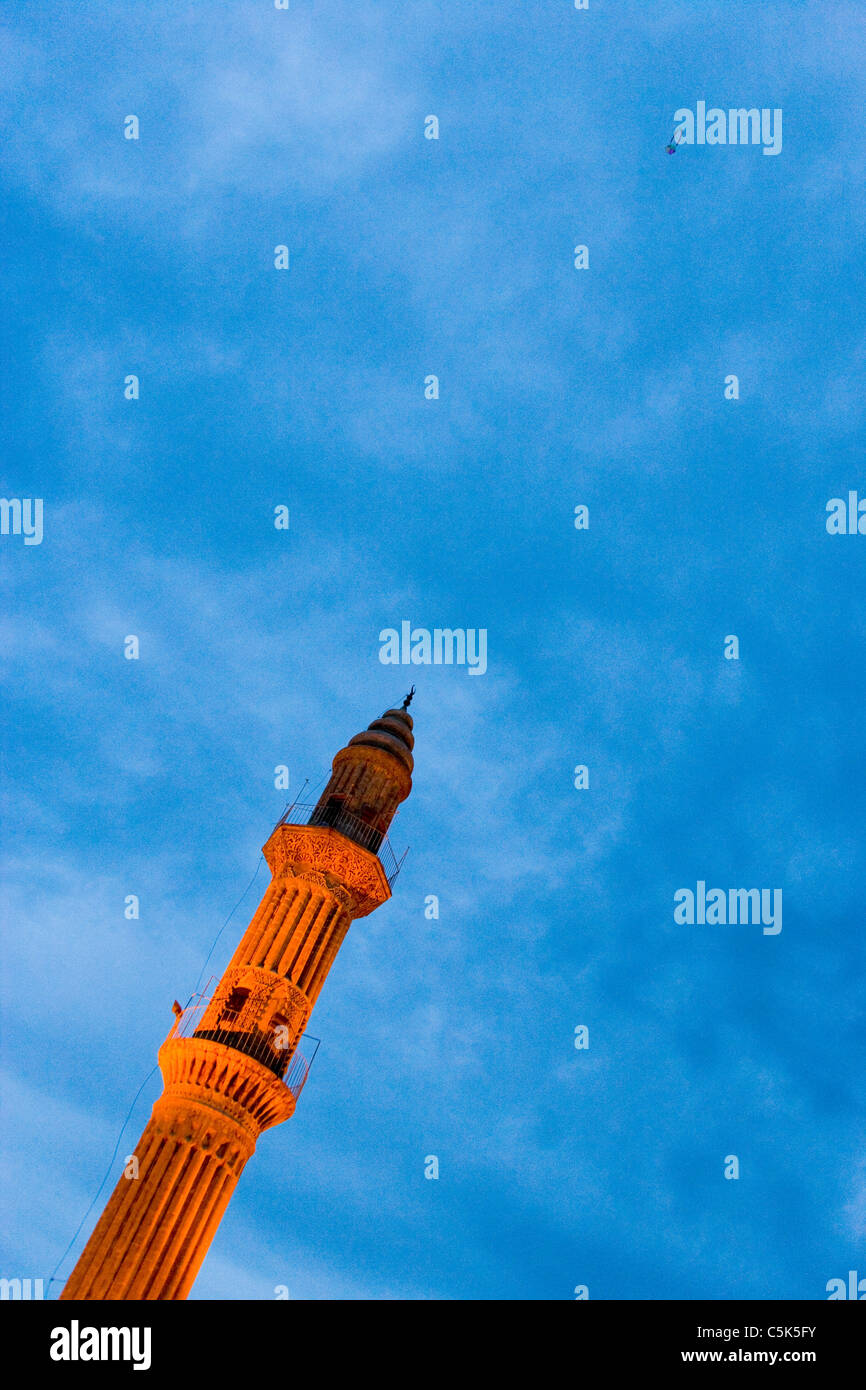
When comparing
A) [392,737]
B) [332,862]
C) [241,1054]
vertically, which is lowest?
[241,1054]

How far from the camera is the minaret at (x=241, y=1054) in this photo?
103 ft

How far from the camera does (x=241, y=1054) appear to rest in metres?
35.3

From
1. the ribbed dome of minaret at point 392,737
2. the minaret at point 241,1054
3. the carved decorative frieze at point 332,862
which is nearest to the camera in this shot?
→ the minaret at point 241,1054

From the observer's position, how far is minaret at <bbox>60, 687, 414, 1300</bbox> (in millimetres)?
31438

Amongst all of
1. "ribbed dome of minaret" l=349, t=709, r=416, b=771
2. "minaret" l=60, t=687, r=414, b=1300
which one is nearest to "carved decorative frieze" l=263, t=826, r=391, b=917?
"minaret" l=60, t=687, r=414, b=1300

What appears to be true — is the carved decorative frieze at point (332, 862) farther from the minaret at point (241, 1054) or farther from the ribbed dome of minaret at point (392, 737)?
the ribbed dome of minaret at point (392, 737)

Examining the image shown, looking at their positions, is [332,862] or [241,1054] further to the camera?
[332,862]

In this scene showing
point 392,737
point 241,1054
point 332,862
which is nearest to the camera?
point 241,1054

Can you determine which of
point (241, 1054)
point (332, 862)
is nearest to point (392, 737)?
point (332, 862)

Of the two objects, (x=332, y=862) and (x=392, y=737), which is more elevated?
(x=392, y=737)

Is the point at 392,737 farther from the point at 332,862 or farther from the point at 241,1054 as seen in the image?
the point at 241,1054

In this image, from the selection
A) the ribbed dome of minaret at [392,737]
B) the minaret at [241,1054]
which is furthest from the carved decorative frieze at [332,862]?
the ribbed dome of minaret at [392,737]
